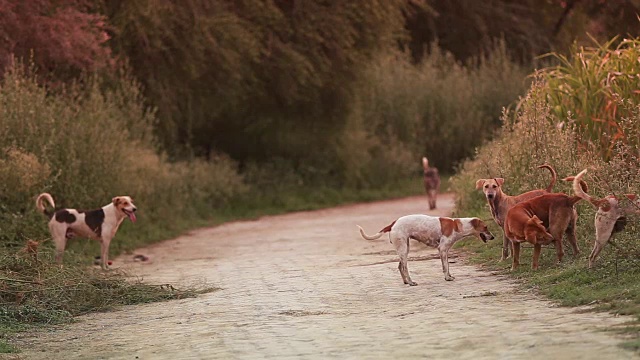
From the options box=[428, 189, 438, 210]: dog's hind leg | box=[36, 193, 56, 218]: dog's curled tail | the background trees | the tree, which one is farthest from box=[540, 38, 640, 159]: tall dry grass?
the background trees

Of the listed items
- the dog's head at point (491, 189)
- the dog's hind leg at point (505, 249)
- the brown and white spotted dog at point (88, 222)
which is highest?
the dog's head at point (491, 189)

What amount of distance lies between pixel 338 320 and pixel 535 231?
2552 mm

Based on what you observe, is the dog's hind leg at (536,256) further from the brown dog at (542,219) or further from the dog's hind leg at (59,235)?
the dog's hind leg at (59,235)

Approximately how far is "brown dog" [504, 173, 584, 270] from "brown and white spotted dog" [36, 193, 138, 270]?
→ 6.43 metres

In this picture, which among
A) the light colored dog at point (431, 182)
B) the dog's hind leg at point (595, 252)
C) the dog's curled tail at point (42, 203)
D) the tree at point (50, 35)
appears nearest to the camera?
the dog's hind leg at point (595, 252)

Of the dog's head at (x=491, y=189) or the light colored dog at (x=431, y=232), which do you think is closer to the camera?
the light colored dog at (x=431, y=232)

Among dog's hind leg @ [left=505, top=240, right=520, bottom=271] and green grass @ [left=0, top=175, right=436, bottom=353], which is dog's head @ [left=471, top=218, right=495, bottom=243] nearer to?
dog's hind leg @ [left=505, top=240, right=520, bottom=271]

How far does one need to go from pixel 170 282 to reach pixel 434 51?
2285 cm

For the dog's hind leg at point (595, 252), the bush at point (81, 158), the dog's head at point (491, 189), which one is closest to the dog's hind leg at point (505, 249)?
the dog's head at point (491, 189)

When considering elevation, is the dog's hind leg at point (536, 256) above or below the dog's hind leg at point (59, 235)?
below

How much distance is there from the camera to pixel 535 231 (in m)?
11.4

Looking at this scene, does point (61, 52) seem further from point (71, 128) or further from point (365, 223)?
point (365, 223)

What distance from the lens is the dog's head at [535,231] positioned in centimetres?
1134

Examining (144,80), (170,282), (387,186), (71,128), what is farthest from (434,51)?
(170,282)
